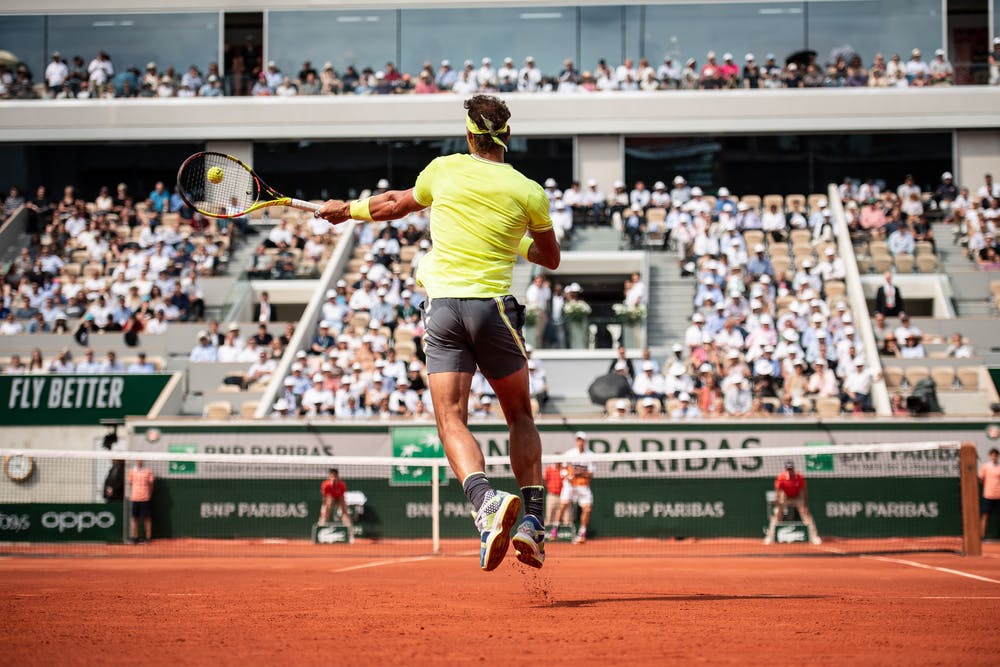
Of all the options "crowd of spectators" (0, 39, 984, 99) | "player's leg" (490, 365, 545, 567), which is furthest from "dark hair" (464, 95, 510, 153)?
"crowd of spectators" (0, 39, 984, 99)

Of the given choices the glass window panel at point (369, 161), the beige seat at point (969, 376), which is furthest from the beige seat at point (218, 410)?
the beige seat at point (969, 376)

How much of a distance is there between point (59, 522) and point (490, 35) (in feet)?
68.4

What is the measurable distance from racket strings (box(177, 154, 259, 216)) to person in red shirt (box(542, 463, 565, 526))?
40.6 ft

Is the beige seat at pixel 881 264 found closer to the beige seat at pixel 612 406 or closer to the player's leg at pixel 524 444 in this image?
the beige seat at pixel 612 406

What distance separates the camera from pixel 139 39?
1475 inches

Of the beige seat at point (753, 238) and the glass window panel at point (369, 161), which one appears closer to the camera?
the beige seat at point (753, 238)

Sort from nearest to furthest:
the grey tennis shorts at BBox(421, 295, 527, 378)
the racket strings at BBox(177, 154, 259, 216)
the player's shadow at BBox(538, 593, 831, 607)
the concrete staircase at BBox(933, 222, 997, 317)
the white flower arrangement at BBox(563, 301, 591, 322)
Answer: the grey tennis shorts at BBox(421, 295, 527, 378)
the player's shadow at BBox(538, 593, 831, 607)
the racket strings at BBox(177, 154, 259, 216)
the white flower arrangement at BBox(563, 301, 591, 322)
the concrete staircase at BBox(933, 222, 997, 317)

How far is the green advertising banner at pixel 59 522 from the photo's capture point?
21.2 m

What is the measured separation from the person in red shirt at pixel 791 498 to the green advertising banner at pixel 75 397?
12.5 m

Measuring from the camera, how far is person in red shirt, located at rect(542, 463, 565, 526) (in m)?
20.7

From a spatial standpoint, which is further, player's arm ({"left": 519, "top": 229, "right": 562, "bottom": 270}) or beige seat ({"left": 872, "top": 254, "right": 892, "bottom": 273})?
beige seat ({"left": 872, "top": 254, "right": 892, "bottom": 273})

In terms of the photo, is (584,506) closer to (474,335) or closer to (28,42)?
(474,335)

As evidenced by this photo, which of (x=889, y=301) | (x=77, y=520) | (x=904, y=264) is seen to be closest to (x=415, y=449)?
(x=77, y=520)

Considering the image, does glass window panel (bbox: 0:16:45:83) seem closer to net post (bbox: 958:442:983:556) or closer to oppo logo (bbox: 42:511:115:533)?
oppo logo (bbox: 42:511:115:533)
